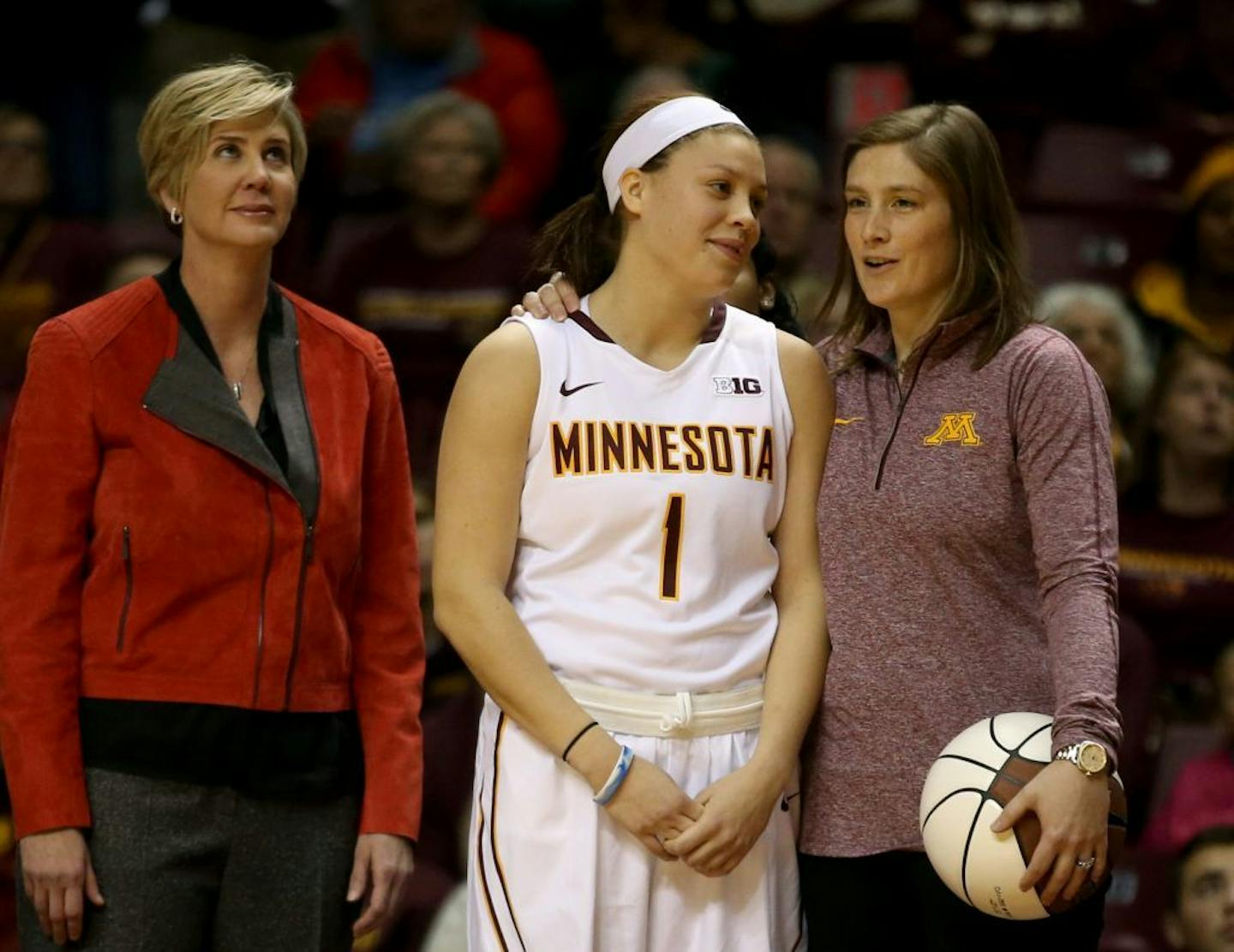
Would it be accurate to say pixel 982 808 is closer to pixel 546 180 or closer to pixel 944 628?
pixel 944 628

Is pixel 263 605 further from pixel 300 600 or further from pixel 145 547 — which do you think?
pixel 145 547

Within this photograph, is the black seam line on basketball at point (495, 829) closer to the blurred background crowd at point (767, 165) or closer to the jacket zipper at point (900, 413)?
the jacket zipper at point (900, 413)

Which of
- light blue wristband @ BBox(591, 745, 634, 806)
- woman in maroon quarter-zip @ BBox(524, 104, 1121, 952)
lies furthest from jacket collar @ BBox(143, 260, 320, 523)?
woman in maroon quarter-zip @ BBox(524, 104, 1121, 952)

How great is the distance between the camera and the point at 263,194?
3.29 m

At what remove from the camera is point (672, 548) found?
3.29m

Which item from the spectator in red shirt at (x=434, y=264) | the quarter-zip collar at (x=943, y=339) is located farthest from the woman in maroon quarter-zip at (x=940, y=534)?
the spectator in red shirt at (x=434, y=264)

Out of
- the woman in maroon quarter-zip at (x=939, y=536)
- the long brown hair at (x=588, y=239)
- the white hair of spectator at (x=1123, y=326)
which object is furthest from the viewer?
the white hair of spectator at (x=1123, y=326)

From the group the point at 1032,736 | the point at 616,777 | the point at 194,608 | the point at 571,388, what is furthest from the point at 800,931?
the point at 194,608

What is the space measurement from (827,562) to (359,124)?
420 centimetres

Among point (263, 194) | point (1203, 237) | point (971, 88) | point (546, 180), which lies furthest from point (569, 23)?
point (263, 194)

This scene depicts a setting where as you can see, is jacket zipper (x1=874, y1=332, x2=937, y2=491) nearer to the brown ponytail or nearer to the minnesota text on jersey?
the minnesota text on jersey

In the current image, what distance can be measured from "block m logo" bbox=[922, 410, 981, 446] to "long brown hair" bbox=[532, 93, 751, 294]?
0.66 metres

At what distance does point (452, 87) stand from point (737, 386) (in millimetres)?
3998

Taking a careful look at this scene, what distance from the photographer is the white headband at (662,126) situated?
3377mm
